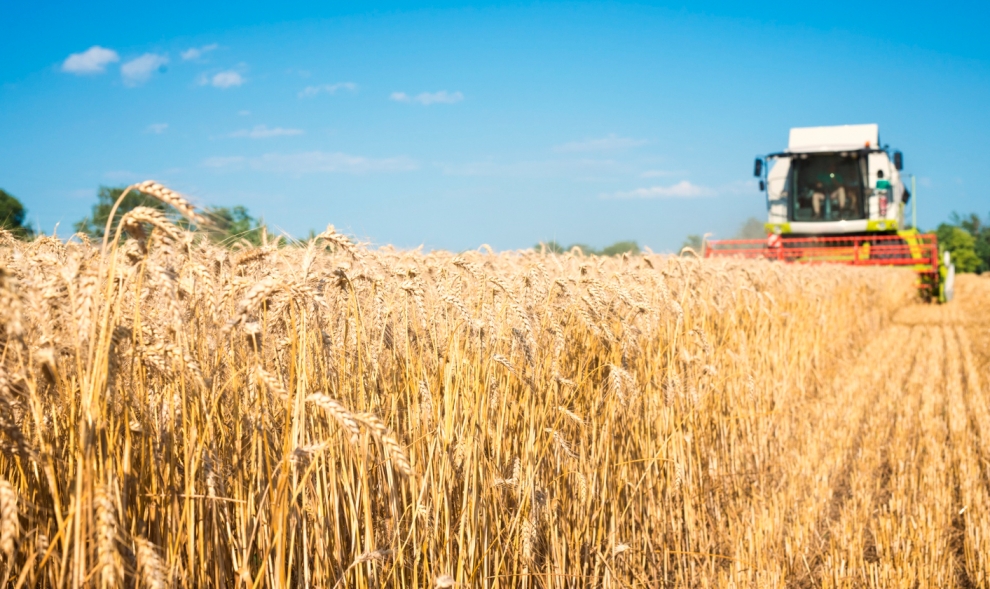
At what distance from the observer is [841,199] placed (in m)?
17.0

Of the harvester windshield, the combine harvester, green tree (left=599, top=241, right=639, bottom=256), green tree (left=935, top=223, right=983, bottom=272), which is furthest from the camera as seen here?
green tree (left=935, top=223, right=983, bottom=272)

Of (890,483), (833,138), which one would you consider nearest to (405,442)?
(890,483)

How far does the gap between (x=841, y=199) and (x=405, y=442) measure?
17389mm

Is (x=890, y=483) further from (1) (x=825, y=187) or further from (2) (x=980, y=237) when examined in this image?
(2) (x=980, y=237)

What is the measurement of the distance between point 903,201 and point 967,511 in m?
17.8

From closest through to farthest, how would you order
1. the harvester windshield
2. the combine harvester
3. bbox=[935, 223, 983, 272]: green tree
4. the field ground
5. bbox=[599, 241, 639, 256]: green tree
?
the field ground < bbox=[599, 241, 639, 256]: green tree < the combine harvester < the harvester windshield < bbox=[935, 223, 983, 272]: green tree

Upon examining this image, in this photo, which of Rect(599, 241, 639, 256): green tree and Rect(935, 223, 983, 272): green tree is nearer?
Rect(599, 241, 639, 256): green tree

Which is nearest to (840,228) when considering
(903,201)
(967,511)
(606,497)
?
(903,201)

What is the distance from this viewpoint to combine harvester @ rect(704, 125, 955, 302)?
1631 centimetres

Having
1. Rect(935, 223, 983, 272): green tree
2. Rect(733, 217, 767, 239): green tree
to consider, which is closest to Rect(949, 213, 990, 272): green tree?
Rect(935, 223, 983, 272): green tree

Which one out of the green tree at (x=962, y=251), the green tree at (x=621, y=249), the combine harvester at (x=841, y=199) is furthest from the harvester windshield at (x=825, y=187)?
the green tree at (x=962, y=251)

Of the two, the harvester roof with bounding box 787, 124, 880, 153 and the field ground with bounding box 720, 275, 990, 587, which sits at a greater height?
the harvester roof with bounding box 787, 124, 880, 153

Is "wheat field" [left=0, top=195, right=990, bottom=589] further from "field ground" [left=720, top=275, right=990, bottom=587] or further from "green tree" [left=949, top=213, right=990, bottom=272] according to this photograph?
"green tree" [left=949, top=213, right=990, bottom=272]

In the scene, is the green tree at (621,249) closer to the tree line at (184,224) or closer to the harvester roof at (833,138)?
the tree line at (184,224)
